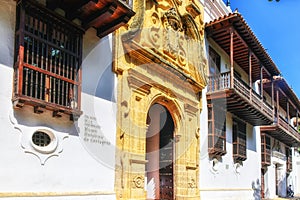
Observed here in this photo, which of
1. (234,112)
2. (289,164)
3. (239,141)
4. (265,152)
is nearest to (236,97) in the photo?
→ (234,112)

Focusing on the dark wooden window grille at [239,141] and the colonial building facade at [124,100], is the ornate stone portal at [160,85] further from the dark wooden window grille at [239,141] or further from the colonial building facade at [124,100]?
the dark wooden window grille at [239,141]

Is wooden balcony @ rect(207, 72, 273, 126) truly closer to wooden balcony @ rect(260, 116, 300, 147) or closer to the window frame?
the window frame

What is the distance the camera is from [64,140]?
7059 millimetres

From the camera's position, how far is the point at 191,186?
38.5 ft

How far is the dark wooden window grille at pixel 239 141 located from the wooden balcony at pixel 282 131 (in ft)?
9.66

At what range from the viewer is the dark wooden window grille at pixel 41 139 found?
661cm

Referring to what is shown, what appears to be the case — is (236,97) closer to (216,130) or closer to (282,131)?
(216,130)

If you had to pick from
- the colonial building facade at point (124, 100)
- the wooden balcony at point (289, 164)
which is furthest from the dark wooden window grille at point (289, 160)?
the colonial building facade at point (124, 100)

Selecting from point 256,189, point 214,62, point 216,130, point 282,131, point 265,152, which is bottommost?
point 256,189

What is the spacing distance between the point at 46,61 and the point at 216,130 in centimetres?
871

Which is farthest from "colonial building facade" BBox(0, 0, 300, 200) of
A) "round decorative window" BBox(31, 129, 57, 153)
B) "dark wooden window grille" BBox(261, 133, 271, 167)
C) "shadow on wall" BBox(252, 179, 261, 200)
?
A: "dark wooden window grille" BBox(261, 133, 271, 167)

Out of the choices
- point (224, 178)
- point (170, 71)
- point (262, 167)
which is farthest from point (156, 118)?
point (262, 167)

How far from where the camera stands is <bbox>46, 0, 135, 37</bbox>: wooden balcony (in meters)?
7.09

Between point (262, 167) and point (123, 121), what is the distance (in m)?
13.7
